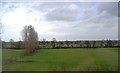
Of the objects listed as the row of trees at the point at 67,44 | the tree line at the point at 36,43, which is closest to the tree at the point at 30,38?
the tree line at the point at 36,43

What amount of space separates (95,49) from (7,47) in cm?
1105

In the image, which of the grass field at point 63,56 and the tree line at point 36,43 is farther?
the tree line at point 36,43

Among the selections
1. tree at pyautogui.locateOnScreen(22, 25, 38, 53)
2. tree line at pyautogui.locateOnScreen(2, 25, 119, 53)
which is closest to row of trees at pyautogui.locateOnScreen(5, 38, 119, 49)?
tree line at pyautogui.locateOnScreen(2, 25, 119, 53)

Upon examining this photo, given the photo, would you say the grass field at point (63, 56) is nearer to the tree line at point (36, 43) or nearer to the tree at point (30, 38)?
the tree line at point (36, 43)

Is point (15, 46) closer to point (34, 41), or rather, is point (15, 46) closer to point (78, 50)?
point (34, 41)

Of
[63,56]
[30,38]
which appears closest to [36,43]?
[30,38]

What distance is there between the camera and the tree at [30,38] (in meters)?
28.1

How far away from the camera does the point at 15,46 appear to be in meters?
28.0

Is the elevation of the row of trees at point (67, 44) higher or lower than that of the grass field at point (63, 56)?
higher

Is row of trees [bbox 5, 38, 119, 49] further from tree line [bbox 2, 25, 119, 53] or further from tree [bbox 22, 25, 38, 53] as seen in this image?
tree [bbox 22, 25, 38, 53]

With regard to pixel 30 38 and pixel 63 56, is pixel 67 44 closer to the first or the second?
pixel 63 56

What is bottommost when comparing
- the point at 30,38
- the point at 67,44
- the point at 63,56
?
the point at 63,56

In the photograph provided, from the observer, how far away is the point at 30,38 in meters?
29.8

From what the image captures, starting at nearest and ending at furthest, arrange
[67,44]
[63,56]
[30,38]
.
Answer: [63,56] → [30,38] → [67,44]
